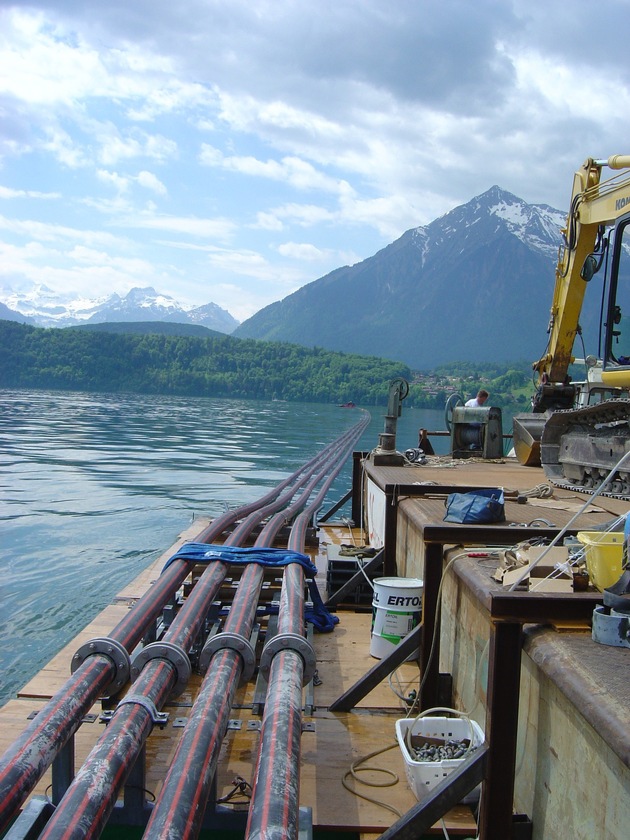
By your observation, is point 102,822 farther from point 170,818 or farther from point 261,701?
point 261,701

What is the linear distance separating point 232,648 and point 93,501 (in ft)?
42.8

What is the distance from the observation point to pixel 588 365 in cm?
1329

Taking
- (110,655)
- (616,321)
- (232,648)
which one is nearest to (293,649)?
(232,648)

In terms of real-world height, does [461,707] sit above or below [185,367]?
above

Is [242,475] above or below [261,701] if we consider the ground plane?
below

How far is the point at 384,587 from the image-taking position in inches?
219

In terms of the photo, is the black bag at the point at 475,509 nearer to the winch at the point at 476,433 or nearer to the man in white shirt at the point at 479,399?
the winch at the point at 476,433

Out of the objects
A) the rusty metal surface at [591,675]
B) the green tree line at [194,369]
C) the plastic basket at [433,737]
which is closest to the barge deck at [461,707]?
the rusty metal surface at [591,675]

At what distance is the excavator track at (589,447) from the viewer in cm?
804

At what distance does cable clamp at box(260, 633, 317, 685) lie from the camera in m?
4.33

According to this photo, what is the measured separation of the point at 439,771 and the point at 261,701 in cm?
121

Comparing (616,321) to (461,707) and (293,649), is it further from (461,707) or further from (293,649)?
(293,649)

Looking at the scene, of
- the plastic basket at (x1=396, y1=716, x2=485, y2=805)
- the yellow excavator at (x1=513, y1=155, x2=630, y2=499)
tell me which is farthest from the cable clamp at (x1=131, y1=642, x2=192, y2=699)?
the yellow excavator at (x1=513, y1=155, x2=630, y2=499)

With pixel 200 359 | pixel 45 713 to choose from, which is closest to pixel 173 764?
pixel 45 713
